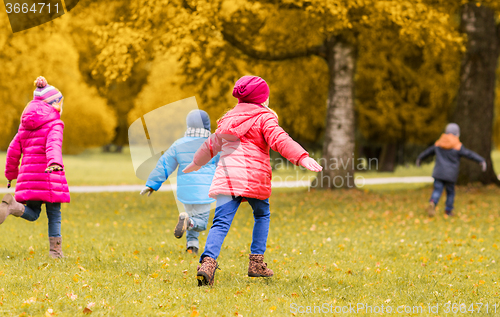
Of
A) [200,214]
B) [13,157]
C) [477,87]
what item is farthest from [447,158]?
[13,157]

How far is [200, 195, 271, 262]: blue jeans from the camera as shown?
14.5 ft

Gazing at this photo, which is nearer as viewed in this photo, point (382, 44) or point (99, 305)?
point (99, 305)

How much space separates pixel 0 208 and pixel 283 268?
276 cm

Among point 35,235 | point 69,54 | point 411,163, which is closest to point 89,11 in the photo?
point 35,235

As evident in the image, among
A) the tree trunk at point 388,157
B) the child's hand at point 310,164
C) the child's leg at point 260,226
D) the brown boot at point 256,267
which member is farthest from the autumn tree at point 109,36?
the tree trunk at point 388,157

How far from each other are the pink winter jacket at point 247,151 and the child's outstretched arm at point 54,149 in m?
1.53

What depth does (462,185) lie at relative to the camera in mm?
14578

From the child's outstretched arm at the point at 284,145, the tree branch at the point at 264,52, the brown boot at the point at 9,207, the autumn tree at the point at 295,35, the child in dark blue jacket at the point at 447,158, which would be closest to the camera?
the child's outstretched arm at the point at 284,145

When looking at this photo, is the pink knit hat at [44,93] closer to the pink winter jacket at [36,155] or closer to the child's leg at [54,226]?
the pink winter jacket at [36,155]

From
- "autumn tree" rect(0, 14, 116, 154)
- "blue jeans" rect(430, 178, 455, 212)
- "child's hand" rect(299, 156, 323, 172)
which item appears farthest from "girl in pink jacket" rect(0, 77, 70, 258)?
"autumn tree" rect(0, 14, 116, 154)

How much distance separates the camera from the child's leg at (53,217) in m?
5.54

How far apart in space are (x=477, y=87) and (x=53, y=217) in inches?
482

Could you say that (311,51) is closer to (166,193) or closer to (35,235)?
(166,193)

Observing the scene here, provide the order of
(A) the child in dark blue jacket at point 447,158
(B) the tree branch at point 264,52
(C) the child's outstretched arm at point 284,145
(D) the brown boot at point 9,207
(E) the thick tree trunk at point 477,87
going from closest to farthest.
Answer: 1. (C) the child's outstretched arm at point 284,145
2. (D) the brown boot at point 9,207
3. (A) the child in dark blue jacket at point 447,158
4. (B) the tree branch at point 264,52
5. (E) the thick tree trunk at point 477,87
